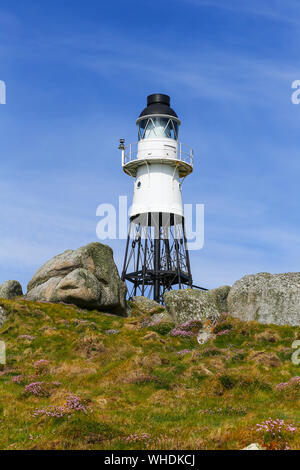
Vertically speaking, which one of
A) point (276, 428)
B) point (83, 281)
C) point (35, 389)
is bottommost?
point (276, 428)

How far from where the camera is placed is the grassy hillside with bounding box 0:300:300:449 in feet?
48.2

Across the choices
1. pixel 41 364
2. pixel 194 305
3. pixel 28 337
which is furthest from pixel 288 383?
pixel 194 305

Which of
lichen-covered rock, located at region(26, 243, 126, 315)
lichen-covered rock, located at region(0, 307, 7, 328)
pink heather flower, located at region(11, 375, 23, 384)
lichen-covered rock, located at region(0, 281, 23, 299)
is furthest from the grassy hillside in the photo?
lichen-covered rock, located at region(0, 281, 23, 299)

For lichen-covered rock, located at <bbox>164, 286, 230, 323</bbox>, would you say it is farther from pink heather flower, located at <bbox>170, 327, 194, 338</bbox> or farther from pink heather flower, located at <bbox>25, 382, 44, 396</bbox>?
pink heather flower, located at <bbox>25, 382, 44, 396</bbox>

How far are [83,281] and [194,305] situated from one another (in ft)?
27.3

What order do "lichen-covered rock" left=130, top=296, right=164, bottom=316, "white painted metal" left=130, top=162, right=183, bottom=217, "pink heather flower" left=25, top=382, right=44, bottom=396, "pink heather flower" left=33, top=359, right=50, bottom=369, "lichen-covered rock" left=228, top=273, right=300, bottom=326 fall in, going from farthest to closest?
"white painted metal" left=130, top=162, right=183, bottom=217, "lichen-covered rock" left=130, top=296, right=164, bottom=316, "lichen-covered rock" left=228, top=273, right=300, bottom=326, "pink heather flower" left=33, top=359, right=50, bottom=369, "pink heather flower" left=25, top=382, right=44, bottom=396

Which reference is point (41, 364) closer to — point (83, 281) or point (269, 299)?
point (83, 281)

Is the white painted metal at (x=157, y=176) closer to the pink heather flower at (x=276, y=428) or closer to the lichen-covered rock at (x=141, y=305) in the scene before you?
the lichen-covered rock at (x=141, y=305)

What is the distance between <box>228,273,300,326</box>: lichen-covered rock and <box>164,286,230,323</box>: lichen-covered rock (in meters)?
1.54

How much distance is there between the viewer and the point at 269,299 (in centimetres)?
3541

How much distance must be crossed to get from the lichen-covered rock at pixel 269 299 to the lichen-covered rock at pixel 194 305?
1542 millimetres

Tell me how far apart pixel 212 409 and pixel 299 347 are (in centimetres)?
1194
